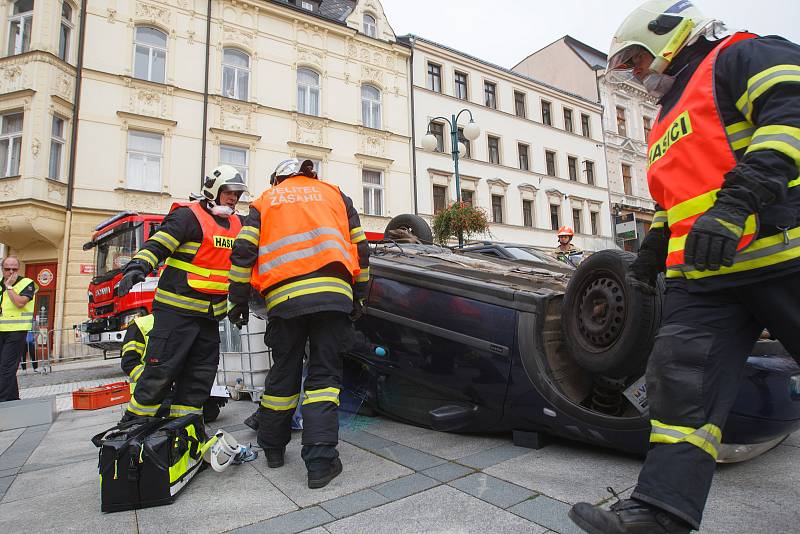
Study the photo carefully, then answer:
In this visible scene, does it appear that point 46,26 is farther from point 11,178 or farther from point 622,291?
point 622,291

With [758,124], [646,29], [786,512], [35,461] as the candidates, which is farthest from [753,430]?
[35,461]

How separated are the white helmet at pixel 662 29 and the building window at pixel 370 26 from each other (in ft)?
60.1

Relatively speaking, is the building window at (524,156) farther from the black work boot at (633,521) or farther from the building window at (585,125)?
the black work boot at (633,521)

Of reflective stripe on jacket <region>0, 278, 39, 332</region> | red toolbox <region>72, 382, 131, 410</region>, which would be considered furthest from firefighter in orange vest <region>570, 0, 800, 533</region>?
reflective stripe on jacket <region>0, 278, 39, 332</region>

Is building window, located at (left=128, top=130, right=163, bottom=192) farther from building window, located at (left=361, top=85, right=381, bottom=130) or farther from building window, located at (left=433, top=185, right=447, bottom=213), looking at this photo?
building window, located at (left=433, top=185, right=447, bottom=213)

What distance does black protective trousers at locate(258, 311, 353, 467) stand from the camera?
2.48m

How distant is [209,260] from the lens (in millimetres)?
3018

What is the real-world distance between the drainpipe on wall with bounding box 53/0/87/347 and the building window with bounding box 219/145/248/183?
142 inches

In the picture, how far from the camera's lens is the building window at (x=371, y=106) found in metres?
17.5

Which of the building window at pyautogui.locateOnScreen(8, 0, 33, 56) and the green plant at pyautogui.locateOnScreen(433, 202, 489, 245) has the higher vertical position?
the building window at pyautogui.locateOnScreen(8, 0, 33, 56)

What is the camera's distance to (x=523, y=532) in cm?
165

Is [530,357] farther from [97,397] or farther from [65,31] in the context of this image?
[65,31]

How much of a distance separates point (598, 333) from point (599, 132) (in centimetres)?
2569

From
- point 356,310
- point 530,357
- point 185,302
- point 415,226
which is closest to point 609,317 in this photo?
point 530,357
